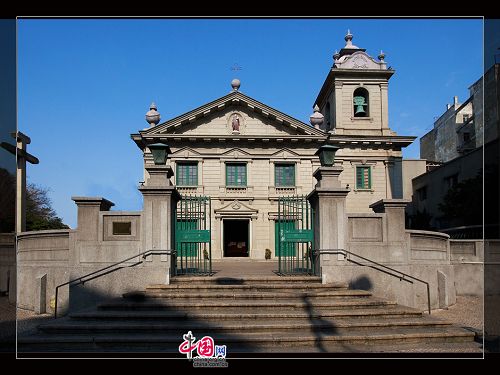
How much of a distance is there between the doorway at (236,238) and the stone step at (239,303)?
18.8m

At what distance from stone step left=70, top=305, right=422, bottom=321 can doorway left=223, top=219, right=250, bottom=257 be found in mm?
19427

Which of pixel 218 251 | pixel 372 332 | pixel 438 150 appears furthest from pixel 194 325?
pixel 438 150

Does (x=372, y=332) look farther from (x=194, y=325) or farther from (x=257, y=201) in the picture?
(x=257, y=201)

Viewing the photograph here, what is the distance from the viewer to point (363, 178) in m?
32.1

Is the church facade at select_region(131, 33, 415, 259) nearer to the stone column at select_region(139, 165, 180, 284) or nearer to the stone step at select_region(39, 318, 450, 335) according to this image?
the stone column at select_region(139, 165, 180, 284)

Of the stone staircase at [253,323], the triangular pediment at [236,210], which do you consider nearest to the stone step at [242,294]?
the stone staircase at [253,323]

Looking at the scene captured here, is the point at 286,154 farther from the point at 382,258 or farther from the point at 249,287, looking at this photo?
the point at 249,287

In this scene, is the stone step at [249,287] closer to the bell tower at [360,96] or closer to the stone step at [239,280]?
the stone step at [239,280]

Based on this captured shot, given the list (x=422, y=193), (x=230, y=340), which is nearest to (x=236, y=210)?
(x=422, y=193)

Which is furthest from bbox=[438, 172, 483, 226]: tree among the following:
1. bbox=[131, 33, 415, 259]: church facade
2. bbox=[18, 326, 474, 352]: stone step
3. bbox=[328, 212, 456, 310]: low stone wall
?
bbox=[18, 326, 474, 352]: stone step

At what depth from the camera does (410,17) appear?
22.7 feet

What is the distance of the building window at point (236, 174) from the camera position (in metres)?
29.9

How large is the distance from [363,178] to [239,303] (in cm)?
2329

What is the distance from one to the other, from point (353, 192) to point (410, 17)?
82.1 ft
